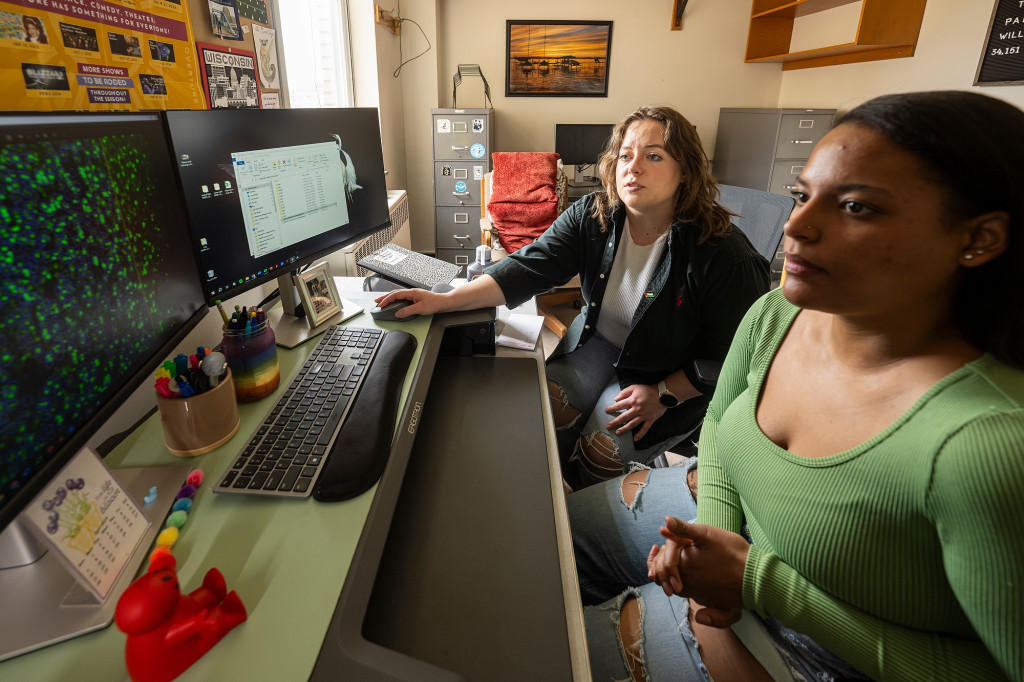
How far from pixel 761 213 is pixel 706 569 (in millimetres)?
1538

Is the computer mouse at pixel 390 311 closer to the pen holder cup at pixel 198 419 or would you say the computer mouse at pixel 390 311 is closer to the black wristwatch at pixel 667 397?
the pen holder cup at pixel 198 419

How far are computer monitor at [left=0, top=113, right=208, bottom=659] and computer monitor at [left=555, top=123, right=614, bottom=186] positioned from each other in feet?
12.7

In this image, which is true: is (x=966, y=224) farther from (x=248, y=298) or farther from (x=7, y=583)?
(x=248, y=298)

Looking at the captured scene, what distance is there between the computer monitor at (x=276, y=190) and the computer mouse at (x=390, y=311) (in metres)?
0.15

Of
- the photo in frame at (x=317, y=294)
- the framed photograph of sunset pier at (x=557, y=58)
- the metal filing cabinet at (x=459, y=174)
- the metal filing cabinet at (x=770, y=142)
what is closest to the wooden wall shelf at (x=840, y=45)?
the metal filing cabinet at (x=770, y=142)

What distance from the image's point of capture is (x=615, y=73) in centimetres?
437

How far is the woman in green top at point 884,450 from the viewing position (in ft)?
1.86

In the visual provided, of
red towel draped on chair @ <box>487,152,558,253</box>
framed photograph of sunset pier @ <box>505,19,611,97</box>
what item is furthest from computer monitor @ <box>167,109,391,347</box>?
framed photograph of sunset pier @ <box>505,19,611,97</box>

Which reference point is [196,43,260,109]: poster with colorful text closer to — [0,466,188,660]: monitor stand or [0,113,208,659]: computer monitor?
[0,113,208,659]: computer monitor

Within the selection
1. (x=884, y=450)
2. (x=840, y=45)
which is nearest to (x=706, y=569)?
(x=884, y=450)

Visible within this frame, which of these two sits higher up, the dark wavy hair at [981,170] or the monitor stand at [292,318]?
the dark wavy hair at [981,170]

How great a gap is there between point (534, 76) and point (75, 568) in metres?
4.53

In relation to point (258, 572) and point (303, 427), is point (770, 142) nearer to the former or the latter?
point (303, 427)

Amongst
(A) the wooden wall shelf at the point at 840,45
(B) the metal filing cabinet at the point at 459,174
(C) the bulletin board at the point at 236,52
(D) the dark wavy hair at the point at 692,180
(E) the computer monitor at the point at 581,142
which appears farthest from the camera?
(E) the computer monitor at the point at 581,142
